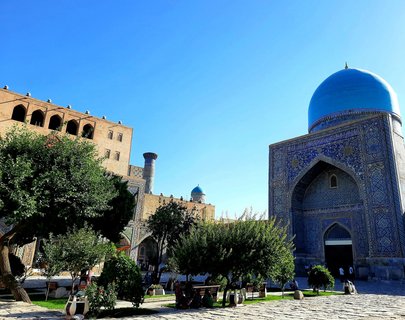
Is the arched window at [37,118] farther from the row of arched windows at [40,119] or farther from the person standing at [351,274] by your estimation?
the person standing at [351,274]

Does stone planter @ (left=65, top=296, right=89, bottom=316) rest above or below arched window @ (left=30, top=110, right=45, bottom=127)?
below

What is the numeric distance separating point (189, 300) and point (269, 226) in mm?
3520

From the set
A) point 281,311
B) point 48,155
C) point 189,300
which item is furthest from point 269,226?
point 48,155

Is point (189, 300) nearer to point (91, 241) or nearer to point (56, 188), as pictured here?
point (91, 241)

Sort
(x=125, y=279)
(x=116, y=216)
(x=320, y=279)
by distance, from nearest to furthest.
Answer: (x=125, y=279), (x=320, y=279), (x=116, y=216)

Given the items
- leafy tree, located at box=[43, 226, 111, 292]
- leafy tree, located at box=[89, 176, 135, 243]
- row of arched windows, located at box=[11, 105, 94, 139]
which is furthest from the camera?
row of arched windows, located at box=[11, 105, 94, 139]

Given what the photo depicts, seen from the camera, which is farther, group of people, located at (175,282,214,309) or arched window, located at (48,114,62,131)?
arched window, located at (48,114,62,131)

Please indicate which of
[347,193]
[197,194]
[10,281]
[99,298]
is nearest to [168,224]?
[10,281]

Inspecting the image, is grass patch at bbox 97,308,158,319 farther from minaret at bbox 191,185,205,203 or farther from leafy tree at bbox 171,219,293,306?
minaret at bbox 191,185,205,203

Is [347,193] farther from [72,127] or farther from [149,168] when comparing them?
[149,168]

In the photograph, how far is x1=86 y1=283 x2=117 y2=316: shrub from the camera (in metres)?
7.68

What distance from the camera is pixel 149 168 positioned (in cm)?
4553

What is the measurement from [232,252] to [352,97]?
769 inches

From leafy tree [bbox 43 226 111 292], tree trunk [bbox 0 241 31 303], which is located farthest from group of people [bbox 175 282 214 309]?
tree trunk [bbox 0 241 31 303]
